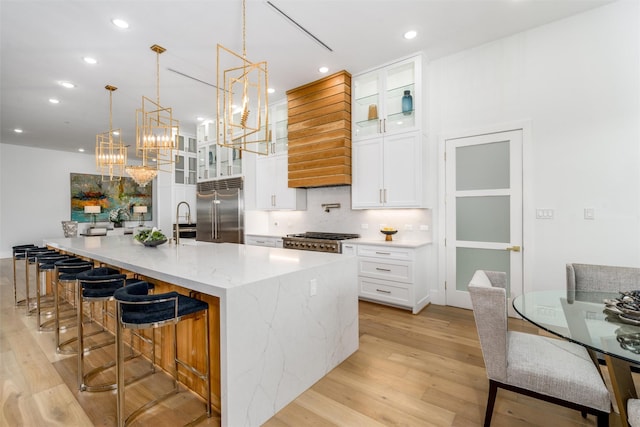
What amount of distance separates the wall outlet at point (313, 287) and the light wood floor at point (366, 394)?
0.67 m

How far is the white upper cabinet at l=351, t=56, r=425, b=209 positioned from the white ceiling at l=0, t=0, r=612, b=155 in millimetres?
291

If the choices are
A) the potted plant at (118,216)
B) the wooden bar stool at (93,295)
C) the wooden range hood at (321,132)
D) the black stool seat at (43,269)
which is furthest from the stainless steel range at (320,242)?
the potted plant at (118,216)

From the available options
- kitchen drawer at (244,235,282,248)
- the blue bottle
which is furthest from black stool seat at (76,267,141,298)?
the blue bottle

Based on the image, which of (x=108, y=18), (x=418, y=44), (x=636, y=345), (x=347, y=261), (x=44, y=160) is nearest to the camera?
(x=636, y=345)

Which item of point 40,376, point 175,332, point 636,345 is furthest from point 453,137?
point 40,376

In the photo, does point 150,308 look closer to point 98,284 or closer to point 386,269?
point 98,284

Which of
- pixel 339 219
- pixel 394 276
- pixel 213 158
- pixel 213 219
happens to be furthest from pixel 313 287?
pixel 213 158

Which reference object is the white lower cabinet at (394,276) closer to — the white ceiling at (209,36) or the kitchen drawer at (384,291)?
the kitchen drawer at (384,291)

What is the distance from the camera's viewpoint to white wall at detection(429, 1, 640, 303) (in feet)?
9.18

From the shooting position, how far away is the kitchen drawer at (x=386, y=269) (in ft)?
11.7

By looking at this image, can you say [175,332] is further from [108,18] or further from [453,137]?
[453,137]

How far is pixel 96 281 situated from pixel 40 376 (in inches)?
36.4

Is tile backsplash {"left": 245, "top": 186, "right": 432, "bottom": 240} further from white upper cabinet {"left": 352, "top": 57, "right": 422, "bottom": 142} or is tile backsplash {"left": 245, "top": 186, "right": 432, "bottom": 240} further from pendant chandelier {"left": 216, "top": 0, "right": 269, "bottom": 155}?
pendant chandelier {"left": 216, "top": 0, "right": 269, "bottom": 155}

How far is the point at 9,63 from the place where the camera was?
3760 millimetres
